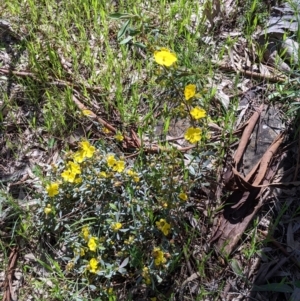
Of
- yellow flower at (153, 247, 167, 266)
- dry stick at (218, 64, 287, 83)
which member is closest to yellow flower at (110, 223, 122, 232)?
yellow flower at (153, 247, 167, 266)

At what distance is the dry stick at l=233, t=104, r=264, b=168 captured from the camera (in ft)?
8.68

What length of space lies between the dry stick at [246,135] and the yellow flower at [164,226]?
586mm

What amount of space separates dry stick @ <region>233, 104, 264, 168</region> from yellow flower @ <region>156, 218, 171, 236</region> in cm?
59

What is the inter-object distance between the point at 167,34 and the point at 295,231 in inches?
61.0

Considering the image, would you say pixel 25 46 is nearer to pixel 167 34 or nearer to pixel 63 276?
pixel 167 34

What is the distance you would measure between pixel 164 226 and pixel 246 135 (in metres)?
0.80

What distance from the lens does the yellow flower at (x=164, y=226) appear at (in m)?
2.28

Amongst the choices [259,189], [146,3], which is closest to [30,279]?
[259,189]

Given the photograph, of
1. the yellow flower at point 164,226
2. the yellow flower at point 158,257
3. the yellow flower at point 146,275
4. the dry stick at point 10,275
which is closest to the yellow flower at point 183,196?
the yellow flower at point 164,226

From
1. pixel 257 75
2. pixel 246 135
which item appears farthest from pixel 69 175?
pixel 257 75

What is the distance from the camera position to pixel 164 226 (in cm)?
229

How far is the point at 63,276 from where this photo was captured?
7.88 ft

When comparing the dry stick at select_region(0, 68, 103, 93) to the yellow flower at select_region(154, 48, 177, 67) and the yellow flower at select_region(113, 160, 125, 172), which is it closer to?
the yellow flower at select_region(113, 160, 125, 172)

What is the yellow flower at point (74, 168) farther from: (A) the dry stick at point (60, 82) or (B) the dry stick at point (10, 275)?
(A) the dry stick at point (60, 82)
